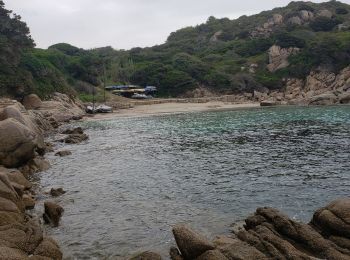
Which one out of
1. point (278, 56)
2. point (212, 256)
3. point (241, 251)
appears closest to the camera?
point (212, 256)

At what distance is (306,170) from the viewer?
2502cm

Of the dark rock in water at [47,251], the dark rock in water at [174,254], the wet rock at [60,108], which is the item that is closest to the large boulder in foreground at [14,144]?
the dark rock in water at [47,251]

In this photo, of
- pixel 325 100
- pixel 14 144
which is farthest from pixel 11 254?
pixel 325 100

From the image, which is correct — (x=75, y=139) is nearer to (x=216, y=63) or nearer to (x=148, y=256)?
(x=148, y=256)

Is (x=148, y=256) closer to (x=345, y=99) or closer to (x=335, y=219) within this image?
(x=335, y=219)

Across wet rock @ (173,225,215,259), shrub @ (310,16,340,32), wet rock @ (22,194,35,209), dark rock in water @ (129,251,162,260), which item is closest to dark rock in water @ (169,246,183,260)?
wet rock @ (173,225,215,259)

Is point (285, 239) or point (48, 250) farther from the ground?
point (285, 239)

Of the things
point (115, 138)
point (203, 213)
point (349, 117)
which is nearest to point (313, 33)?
point (349, 117)

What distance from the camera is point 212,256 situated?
38.8 ft

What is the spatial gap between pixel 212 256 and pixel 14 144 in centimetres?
1721

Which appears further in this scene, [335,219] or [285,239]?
[335,219]

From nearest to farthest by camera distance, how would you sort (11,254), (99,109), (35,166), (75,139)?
1. (11,254)
2. (35,166)
3. (75,139)
4. (99,109)

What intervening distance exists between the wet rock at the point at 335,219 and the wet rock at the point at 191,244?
4.23 m

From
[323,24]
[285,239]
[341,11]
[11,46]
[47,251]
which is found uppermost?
[341,11]
